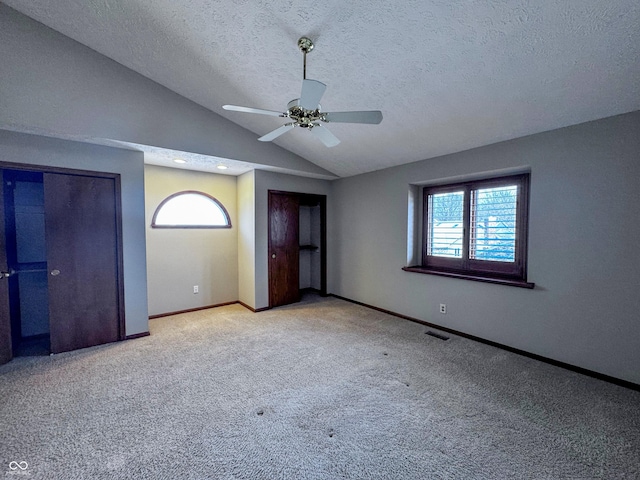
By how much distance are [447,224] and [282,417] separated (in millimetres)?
3189

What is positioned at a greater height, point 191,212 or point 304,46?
point 304,46

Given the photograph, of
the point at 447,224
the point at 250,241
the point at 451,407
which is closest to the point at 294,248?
the point at 250,241

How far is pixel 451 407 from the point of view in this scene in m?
2.08

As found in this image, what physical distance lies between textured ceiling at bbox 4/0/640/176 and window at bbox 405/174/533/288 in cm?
65

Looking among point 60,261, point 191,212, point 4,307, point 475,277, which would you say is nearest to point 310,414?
point 475,277

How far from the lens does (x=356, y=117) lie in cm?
202

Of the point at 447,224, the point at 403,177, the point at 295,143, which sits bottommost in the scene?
the point at 447,224

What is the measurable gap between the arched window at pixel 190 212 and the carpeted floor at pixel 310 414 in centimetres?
188

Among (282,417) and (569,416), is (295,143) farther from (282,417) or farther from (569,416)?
(569,416)

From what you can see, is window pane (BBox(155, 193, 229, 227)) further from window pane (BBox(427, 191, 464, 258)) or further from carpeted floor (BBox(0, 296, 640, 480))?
window pane (BBox(427, 191, 464, 258))

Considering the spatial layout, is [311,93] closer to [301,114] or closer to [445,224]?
[301,114]

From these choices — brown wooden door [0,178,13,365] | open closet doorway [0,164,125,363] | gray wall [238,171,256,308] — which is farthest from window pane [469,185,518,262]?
brown wooden door [0,178,13,365]

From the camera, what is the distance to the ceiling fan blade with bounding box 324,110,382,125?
1.97m

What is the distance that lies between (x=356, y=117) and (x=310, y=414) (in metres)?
2.24
